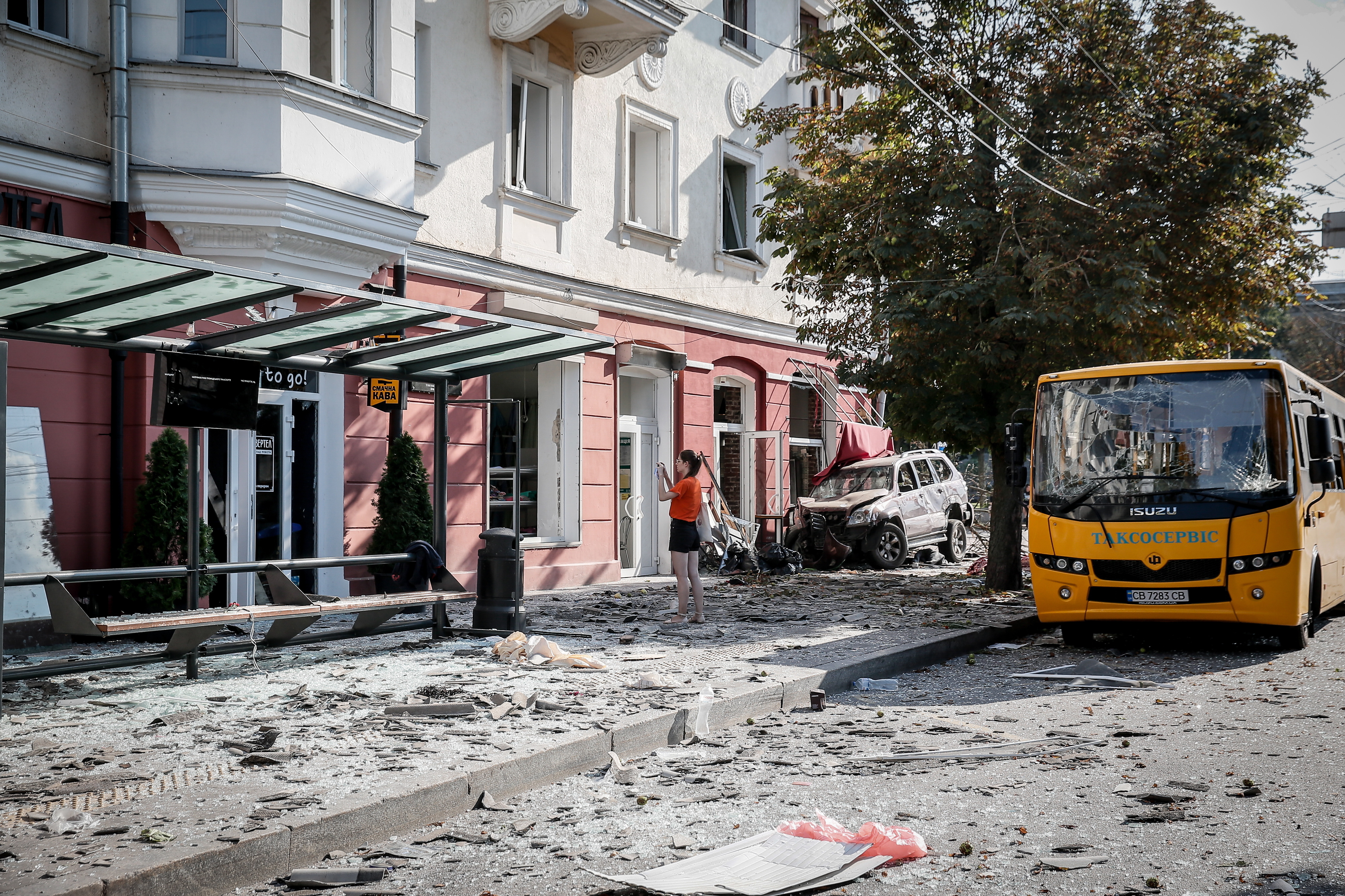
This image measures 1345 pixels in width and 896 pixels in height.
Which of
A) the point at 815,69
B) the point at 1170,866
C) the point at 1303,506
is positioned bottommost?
the point at 1170,866

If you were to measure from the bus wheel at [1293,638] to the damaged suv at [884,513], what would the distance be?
29.5ft

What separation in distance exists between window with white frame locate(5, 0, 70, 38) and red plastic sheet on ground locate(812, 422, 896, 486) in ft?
45.6

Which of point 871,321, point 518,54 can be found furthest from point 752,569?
point 518,54

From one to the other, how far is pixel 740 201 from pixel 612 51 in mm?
5564

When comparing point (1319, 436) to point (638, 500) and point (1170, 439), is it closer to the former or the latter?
point (1170, 439)

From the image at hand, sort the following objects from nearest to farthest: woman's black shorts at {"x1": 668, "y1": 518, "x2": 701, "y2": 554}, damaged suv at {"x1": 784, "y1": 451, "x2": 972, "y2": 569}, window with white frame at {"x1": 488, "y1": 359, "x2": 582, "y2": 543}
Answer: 1. woman's black shorts at {"x1": 668, "y1": 518, "x2": 701, "y2": 554}
2. window with white frame at {"x1": 488, "y1": 359, "x2": 582, "y2": 543}
3. damaged suv at {"x1": 784, "y1": 451, "x2": 972, "y2": 569}

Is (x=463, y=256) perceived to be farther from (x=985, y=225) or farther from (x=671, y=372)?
(x=985, y=225)

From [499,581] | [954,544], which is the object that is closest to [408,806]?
[499,581]

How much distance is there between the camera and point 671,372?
19109 millimetres

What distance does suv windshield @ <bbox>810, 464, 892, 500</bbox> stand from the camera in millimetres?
20688

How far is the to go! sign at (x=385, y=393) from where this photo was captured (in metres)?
13.4

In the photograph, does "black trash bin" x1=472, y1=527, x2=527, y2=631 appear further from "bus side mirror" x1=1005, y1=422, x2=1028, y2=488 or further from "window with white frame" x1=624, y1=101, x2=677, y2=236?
"window with white frame" x1=624, y1=101, x2=677, y2=236

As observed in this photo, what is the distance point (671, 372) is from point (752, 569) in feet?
11.3

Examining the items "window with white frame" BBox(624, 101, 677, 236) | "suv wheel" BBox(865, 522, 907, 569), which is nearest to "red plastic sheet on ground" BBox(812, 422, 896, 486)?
"suv wheel" BBox(865, 522, 907, 569)
